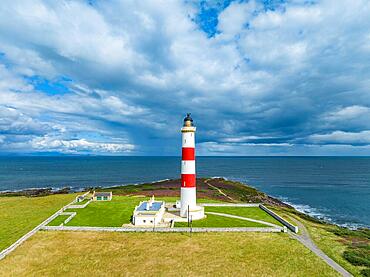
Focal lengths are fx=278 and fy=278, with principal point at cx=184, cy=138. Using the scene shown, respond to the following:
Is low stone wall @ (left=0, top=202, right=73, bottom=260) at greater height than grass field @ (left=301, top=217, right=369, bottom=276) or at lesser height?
greater

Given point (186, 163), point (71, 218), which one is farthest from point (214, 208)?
point (71, 218)

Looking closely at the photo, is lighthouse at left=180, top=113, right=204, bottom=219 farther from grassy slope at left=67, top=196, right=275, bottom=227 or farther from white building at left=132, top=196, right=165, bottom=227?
white building at left=132, top=196, right=165, bottom=227

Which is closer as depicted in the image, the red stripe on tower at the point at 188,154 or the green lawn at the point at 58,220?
the green lawn at the point at 58,220

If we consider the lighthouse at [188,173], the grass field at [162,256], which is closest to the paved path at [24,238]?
the grass field at [162,256]

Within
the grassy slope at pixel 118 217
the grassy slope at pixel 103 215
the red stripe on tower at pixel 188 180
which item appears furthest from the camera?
the red stripe on tower at pixel 188 180

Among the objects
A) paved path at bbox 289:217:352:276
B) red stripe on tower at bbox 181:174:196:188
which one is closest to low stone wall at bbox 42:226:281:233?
paved path at bbox 289:217:352:276

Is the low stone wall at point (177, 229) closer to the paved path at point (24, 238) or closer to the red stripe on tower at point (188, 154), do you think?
the paved path at point (24, 238)

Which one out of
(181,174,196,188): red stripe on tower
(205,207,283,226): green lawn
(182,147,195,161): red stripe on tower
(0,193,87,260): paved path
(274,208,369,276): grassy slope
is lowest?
(274,208,369,276): grassy slope

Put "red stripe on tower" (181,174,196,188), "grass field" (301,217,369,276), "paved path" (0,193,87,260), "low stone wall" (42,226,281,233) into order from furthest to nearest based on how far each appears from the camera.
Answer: "red stripe on tower" (181,174,196,188) → "low stone wall" (42,226,281,233) → "paved path" (0,193,87,260) → "grass field" (301,217,369,276)
